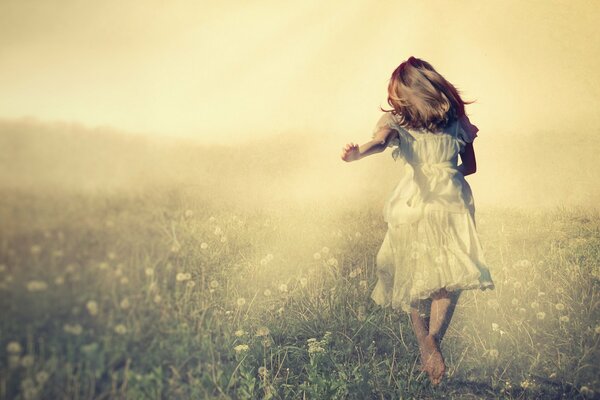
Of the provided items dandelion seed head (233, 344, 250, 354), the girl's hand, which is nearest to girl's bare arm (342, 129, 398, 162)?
the girl's hand

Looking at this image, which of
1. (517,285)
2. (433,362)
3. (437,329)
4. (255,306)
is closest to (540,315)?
(517,285)

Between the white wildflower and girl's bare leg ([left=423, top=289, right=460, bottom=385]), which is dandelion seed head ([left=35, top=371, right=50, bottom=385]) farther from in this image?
girl's bare leg ([left=423, top=289, right=460, bottom=385])

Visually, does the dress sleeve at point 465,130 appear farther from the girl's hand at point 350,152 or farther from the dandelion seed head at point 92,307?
the dandelion seed head at point 92,307

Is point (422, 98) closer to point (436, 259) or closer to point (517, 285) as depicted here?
point (436, 259)

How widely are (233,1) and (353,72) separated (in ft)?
2.85

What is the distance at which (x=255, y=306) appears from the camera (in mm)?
2947

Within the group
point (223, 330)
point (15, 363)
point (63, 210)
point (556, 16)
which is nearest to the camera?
point (15, 363)

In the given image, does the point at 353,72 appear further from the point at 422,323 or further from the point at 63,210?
the point at 63,210

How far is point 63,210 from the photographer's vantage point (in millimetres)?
2357

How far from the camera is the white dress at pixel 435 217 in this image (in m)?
3.16

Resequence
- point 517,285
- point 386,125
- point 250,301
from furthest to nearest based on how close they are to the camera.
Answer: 1. point 517,285
2. point 386,125
3. point 250,301

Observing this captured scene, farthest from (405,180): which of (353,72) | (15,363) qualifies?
(15,363)

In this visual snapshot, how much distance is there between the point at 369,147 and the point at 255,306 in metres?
1.03

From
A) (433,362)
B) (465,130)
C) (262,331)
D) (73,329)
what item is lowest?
(433,362)
